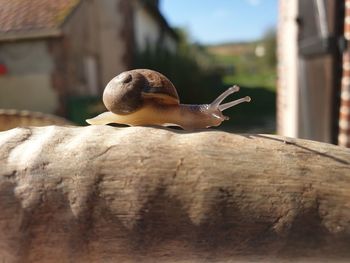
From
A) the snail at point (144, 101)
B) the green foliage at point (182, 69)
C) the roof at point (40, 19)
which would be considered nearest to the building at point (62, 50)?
the roof at point (40, 19)

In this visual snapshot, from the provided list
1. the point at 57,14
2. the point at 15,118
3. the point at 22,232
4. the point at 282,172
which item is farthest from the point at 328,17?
the point at 57,14

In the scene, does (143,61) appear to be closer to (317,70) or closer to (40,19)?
(40,19)

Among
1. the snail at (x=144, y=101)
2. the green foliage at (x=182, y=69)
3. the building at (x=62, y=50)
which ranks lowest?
the green foliage at (x=182, y=69)

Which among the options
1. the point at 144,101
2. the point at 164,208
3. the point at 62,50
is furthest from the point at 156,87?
the point at 62,50

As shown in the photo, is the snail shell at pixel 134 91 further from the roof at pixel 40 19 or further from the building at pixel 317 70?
the roof at pixel 40 19

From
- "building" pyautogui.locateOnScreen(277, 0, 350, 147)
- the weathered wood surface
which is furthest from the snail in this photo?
"building" pyautogui.locateOnScreen(277, 0, 350, 147)

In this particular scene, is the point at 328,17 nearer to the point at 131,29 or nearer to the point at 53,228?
the point at 53,228
